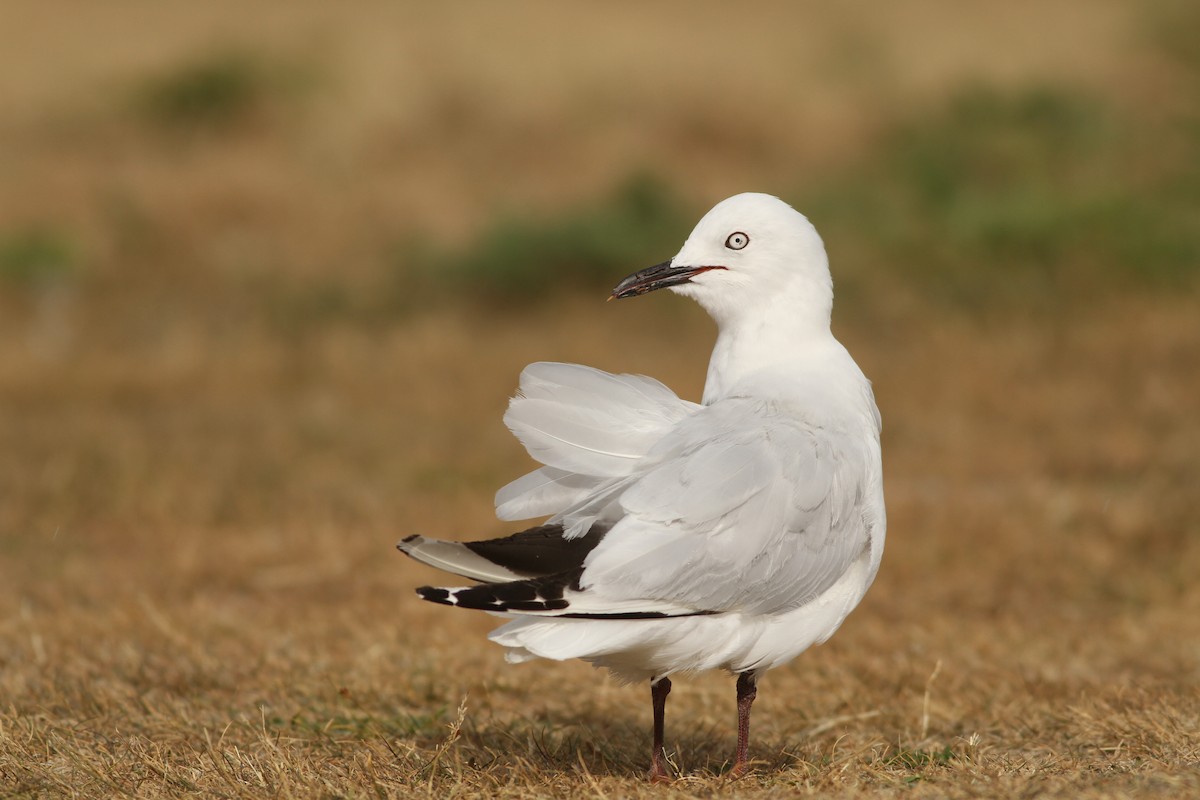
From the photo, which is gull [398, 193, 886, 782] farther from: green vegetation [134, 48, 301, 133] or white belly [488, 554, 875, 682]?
green vegetation [134, 48, 301, 133]

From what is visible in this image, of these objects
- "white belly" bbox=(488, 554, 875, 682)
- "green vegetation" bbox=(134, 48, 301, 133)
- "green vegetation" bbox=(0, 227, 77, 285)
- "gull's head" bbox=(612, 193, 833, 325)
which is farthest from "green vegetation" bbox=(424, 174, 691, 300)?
"white belly" bbox=(488, 554, 875, 682)

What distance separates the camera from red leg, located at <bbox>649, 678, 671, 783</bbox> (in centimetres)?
395

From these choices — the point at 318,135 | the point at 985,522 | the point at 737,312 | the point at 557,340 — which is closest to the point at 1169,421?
the point at 985,522

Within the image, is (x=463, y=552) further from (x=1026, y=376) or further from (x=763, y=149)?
(x=763, y=149)

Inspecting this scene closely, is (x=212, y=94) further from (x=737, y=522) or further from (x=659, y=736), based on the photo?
(x=737, y=522)

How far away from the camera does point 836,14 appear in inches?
781

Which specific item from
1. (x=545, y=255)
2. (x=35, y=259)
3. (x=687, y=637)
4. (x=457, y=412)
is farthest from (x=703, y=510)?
(x=35, y=259)

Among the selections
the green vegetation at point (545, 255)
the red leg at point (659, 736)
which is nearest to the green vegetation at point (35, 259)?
the green vegetation at point (545, 255)

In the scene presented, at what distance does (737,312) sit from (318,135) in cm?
1196

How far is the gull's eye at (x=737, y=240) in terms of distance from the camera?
4.38 m

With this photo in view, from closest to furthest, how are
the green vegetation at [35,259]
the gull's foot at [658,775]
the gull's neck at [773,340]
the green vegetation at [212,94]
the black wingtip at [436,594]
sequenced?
the black wingtip at [436,594]
the gull's foot at [658,775]
the gull's neck at [773,340]
the green vegetation at [35,259]
the green vegetation at [212,94]

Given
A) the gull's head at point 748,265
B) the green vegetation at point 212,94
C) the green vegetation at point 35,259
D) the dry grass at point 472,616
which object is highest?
the green vegetation at point 212,94

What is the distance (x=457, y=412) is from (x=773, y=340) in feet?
20.1

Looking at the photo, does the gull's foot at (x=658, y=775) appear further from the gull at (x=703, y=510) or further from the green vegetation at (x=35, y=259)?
the green vegetation at (x=35, y=259)
